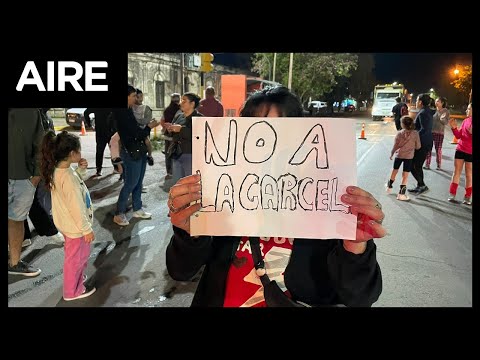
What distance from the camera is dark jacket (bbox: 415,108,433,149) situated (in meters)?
7.31

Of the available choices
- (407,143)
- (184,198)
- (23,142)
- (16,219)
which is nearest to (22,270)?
(16,219)

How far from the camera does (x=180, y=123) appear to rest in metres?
5.54

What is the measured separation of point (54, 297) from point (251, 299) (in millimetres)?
2696

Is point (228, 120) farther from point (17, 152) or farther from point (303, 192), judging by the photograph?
point (17, 152)

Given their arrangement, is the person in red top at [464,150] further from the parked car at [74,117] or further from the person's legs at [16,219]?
the parked car at [74,117]

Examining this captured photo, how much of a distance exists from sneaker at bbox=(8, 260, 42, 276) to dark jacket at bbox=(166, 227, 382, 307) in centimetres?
300

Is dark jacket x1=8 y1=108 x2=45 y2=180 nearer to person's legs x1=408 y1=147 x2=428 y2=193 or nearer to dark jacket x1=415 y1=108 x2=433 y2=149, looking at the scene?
person's legs x1=408 y1=147 x2=428 y2=193

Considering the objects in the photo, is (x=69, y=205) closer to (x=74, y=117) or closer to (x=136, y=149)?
(x=136, y=149)

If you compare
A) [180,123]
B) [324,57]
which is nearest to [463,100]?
[324,57]

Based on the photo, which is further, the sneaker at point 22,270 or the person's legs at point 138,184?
the person's legs at point 138,184

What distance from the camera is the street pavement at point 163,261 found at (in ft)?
11.5

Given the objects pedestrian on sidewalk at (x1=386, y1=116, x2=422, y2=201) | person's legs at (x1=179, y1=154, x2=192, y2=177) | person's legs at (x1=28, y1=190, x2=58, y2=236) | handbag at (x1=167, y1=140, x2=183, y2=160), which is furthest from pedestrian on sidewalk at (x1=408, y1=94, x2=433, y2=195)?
person's legs at (x1=28, y1=190, x2=58, y2=236)

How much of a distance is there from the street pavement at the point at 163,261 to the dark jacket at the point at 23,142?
1041 mm

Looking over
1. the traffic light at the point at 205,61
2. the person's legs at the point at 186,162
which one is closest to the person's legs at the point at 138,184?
the person's legs at the point at 186,162
